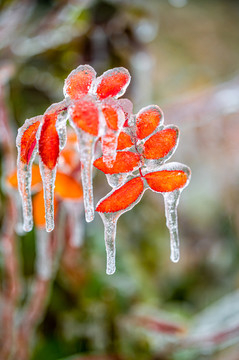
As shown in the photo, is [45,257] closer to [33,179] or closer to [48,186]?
[33,179]

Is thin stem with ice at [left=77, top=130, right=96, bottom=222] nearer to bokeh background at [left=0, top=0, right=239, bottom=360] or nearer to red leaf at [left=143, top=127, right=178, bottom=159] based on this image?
red leaf at [left=143, top=127, right=178, bottom=159]

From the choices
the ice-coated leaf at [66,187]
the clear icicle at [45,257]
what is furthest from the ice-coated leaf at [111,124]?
the clear icicle at [45,257]

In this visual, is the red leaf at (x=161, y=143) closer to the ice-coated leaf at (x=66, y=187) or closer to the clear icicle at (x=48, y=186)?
the clear icicle at (x=48, y=186)

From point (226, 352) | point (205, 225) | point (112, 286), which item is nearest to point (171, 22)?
point (205, 225)

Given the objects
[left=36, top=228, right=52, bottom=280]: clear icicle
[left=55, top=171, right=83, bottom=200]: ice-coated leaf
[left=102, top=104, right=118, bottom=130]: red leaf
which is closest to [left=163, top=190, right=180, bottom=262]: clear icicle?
[left=102, top=104, right=118, bottom=130]: red leaf

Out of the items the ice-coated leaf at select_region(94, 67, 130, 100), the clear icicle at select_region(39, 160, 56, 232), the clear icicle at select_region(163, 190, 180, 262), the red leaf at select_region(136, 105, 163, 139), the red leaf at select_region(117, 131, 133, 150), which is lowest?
the clear icicle at select_region(163, 190, 180, 262)

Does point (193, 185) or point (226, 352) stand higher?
point (193, 185)

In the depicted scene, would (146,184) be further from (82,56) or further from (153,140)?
(82,56)
